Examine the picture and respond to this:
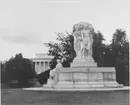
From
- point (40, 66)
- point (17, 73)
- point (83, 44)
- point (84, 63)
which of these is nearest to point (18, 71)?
point (17, 73)

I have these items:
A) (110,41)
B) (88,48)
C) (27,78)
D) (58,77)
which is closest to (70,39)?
(110,41)

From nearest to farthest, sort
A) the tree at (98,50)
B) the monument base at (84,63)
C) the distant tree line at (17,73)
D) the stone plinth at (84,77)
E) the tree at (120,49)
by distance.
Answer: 1. the stone plinth at (84,77)
2. the monument base at (84,63)
3. the tree at (98,50)
4. the tree at (120,49)
5. the distant tree line at (17,73)

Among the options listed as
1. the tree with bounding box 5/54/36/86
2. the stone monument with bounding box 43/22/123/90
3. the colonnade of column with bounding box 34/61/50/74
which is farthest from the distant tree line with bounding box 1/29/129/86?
the colonnade of column with bounding box 34/61/50/74

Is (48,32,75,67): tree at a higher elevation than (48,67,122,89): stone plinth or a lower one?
higher

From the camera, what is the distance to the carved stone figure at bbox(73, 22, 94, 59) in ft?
76.7

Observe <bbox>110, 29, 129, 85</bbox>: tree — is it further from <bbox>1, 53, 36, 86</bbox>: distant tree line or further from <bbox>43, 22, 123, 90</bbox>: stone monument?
<bbox>1, 53, 36, 86</bbox>: distant tree line

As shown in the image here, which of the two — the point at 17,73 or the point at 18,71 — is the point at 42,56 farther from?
the point at 17,73

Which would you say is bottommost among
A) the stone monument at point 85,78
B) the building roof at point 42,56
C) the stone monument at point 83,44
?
the stone monument at point 85,78

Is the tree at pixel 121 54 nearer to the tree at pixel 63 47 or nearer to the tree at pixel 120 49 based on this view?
the tree at pixel 120 49

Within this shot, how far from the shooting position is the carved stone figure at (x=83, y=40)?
23.4m

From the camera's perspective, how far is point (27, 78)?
49562 mm

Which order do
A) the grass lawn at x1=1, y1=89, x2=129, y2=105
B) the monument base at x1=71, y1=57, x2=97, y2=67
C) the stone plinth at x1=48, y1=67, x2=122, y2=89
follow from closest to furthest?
the grass lawn at x1=1, y1=89, x2=129, y2=105, the stone plinth at x1=48, y1=67, x2=122, y2=89, the monument base at x1=71, y1=57, x2=97, y2=67

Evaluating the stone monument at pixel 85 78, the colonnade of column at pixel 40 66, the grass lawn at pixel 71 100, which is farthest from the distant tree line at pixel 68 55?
the grass lawn at pixel 71 100

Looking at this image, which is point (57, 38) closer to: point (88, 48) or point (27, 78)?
point (27, 78)
